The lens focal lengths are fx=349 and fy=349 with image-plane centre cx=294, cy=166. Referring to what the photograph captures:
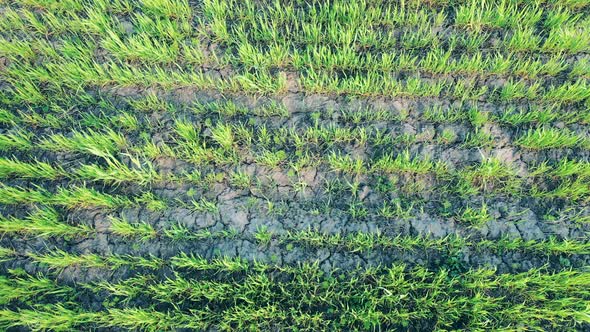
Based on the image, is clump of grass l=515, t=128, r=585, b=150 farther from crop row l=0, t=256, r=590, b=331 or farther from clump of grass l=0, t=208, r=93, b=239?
clump of grass l=0, t=208, r=93, b=239

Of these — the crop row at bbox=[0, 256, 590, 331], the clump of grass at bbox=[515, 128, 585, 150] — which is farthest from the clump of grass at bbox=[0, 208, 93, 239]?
the clump of grass at bbox=[515, 128, 585, 150]

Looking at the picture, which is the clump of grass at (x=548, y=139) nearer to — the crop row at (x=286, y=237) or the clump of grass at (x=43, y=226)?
the crop row at (x=286, y=237)

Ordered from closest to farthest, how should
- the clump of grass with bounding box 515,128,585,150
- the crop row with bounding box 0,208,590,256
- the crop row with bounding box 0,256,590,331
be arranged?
the crop row with bounding box 0,256,590,331 → the crop row with bounding box 0,208,590,256 → the clump of grass with bounding box 515,128,585,150

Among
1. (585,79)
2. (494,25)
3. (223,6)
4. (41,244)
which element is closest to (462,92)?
(494,25)

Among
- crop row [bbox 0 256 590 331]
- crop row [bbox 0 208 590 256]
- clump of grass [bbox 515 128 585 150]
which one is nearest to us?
crop row [bbox 0 256 590 331]

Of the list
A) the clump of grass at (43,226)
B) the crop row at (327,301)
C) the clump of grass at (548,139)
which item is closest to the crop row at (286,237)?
the clump of grass at (43,226)

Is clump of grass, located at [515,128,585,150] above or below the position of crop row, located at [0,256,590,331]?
above

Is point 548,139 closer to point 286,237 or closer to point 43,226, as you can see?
point 286,237

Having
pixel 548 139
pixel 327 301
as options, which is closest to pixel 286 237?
pixel 327 301
